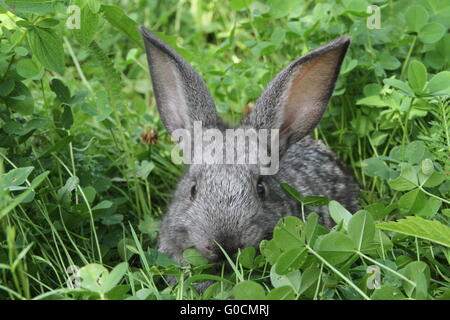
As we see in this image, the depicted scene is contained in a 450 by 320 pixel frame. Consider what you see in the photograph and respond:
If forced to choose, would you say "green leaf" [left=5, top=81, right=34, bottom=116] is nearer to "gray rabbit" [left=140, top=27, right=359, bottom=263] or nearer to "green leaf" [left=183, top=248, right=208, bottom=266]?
"gray rabbit" [left=140, top=27, right=359, bottom=263]

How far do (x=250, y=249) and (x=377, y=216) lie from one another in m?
0.87

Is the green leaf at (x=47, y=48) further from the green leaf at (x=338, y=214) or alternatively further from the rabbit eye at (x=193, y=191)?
the green leaf at (x=338, y=214)

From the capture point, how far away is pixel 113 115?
583 cm

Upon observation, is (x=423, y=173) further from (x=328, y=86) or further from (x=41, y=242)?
(x=41, y=242)

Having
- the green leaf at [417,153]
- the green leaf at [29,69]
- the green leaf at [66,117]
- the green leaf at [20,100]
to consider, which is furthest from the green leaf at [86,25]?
the green leaf at [417,153]

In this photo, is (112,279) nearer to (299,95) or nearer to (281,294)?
(281,294)

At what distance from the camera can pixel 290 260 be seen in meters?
3.59

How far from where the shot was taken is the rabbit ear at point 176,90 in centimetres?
494

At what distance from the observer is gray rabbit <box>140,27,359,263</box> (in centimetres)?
429

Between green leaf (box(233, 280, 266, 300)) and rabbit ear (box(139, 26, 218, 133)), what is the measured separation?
1.92 meters

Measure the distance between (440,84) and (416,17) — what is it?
110 centimetres

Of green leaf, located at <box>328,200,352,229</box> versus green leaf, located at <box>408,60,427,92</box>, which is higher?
green leaf, located at <box>408,60,427,92</box>

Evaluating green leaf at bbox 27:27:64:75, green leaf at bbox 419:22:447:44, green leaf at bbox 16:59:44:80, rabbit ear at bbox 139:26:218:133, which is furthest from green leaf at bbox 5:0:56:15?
green leaf at bbox 419:22:447:44
